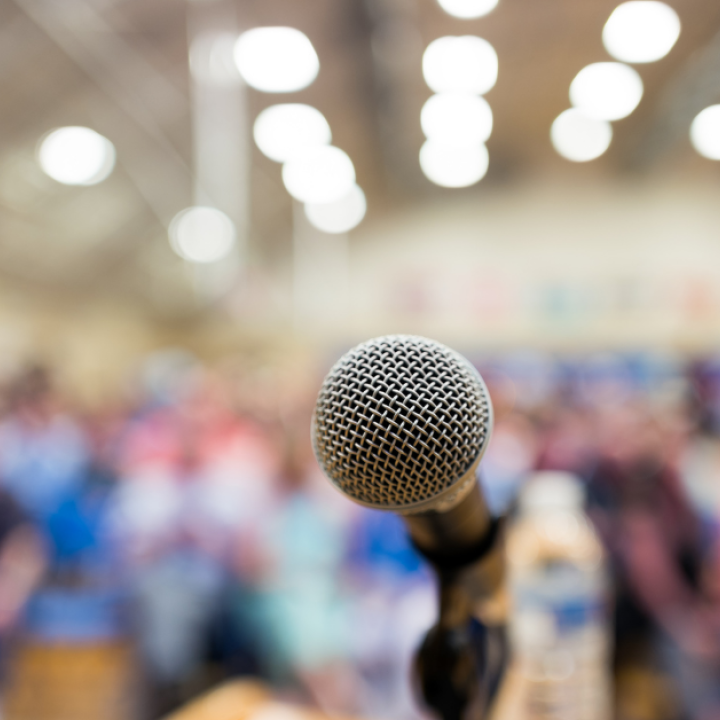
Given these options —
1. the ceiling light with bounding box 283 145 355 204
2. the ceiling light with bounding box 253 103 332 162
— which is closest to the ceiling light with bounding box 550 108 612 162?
the ceiling light with bounding box 283 145 355 204

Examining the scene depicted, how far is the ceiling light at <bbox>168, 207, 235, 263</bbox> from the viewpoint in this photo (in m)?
5.55

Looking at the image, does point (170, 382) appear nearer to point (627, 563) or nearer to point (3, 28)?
point (3, 28)

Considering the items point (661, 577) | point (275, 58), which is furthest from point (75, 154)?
point (661, 577)

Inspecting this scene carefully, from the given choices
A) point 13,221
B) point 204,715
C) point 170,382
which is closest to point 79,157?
point 13,221

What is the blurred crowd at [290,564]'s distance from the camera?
2.71 m

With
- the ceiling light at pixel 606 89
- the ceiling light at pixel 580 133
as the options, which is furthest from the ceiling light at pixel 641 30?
the ceiling light at pixel 580 133

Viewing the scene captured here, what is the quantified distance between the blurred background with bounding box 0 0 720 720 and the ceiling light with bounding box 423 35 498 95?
33mm

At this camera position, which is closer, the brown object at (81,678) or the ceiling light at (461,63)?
the brown object at (81,678)

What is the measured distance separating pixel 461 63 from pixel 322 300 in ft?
22.2

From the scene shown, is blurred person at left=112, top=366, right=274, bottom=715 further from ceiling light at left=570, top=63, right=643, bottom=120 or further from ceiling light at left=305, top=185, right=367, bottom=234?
ceiling light at left=305, top=185, right=367, bottom=234

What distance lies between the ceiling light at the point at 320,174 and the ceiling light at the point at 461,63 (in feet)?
5.92

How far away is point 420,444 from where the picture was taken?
0.69 m

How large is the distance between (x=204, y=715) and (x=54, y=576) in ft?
7.21

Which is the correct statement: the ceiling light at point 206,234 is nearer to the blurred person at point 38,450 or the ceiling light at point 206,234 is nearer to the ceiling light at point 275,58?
the ceiling light at point 275,58
